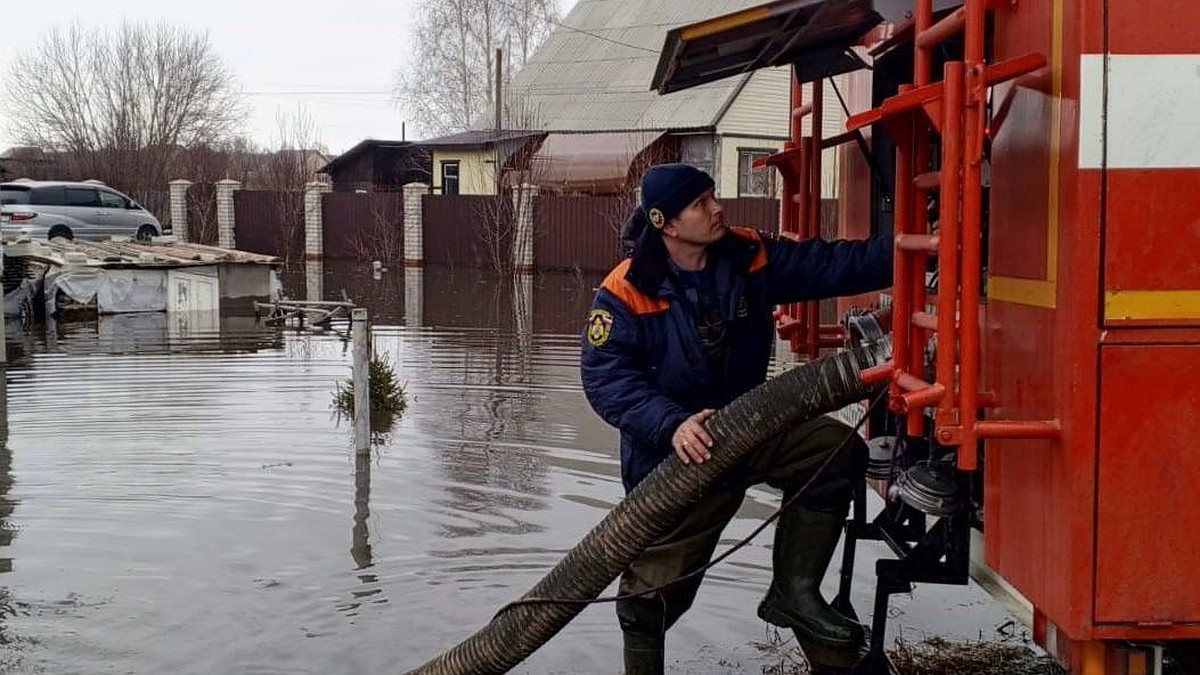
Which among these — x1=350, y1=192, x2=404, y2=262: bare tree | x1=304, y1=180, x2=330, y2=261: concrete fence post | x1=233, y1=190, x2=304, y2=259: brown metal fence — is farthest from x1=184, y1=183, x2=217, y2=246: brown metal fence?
x1=350, y1=192, x2=404, y2=262: bare tree

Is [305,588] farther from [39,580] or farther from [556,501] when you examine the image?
[556,501]

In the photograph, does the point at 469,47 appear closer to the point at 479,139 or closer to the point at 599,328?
the point at 479,139

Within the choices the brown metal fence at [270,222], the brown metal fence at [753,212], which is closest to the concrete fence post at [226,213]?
the brown metal fence at [270,222]

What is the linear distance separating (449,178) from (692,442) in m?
41.0

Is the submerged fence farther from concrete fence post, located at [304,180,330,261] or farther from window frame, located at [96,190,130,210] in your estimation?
window frame, located at [96,190,130,210]

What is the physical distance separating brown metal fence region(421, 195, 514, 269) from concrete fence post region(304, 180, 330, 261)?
4.16 m

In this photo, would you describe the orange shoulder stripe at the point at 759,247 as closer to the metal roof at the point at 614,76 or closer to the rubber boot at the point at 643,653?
the rubber boot at the point at 643,653

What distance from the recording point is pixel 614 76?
40312 millimetres


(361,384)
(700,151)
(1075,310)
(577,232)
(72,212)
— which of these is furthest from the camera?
(700,151)

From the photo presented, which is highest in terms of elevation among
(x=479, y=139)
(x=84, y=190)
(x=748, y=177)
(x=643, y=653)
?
(x=479, y=139)

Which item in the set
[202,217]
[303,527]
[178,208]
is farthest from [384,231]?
[303,527]

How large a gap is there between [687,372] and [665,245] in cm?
43

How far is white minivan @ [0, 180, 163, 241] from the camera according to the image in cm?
3081

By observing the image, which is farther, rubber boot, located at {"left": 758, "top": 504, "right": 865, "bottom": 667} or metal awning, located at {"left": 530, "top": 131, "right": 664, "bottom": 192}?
metal awning, located at {"left": 530, "top": 131, "right": 664, "bottom": 192}
